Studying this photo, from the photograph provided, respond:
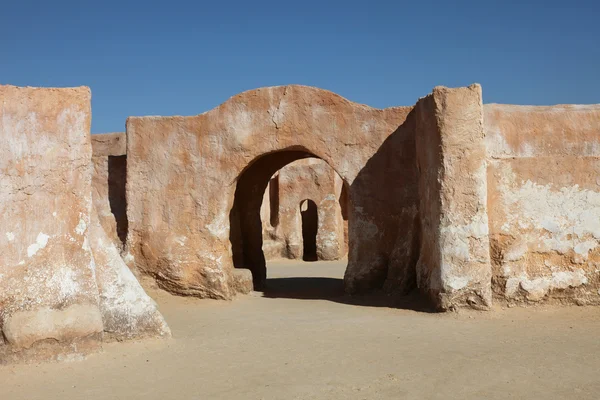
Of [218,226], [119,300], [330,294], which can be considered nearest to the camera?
[119,300]

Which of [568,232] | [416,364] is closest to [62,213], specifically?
[416,364]

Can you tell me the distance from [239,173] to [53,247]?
13.6 ft

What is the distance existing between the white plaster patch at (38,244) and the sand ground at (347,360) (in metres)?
1.00

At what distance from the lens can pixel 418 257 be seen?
927 cm

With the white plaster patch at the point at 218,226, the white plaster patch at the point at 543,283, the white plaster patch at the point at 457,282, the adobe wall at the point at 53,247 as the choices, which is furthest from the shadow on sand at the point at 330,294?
the adobe wall at the point at 53,247

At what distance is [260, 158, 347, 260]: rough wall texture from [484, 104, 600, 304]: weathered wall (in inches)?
380

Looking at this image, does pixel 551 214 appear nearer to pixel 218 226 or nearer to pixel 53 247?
pixel 218 226

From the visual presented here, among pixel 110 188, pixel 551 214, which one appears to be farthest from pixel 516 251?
pixel 110 188

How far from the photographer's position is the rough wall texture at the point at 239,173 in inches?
384

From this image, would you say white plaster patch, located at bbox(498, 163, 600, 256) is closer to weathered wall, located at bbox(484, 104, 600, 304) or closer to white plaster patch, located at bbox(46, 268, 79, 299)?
weathered wall, located at bbox(484, 104, 600, 304)

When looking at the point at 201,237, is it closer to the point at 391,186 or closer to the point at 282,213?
the point at 391,186

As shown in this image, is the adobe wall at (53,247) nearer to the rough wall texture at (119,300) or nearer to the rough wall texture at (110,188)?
the rough wall texture at (119,300)

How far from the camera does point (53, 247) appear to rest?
6.16 metres

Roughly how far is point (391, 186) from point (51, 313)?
5327 millimetres
